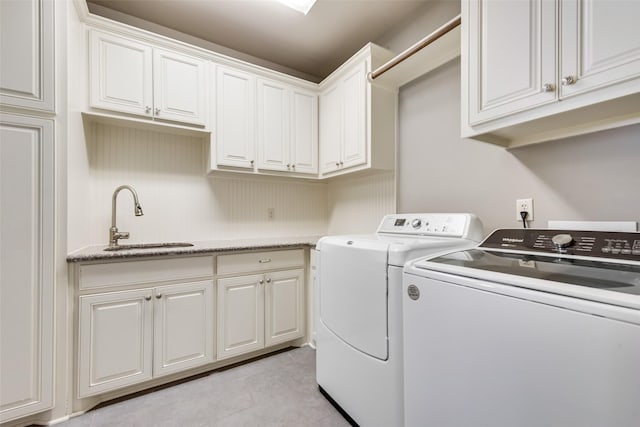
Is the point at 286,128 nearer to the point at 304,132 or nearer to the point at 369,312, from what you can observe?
the point at 304,132

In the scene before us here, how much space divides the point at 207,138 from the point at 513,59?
2.04m

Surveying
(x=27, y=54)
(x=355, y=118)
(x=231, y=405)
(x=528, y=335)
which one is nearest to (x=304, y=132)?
(x=355, y=118)

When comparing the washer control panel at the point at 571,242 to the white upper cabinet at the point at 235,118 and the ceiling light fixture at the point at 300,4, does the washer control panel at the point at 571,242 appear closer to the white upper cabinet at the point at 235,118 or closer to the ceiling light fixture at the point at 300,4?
the white upper cabinet at the point at 235,118

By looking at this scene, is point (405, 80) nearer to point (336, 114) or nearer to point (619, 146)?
point (336, 114)

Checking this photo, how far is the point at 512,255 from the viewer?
Answer: 1170 millimetres

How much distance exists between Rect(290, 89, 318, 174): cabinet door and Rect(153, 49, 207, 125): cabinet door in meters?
0.76

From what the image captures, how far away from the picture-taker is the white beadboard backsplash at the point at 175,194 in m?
2.03

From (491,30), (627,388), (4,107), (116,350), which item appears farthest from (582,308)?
(4,107)

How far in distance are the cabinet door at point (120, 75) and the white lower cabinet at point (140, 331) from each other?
1.04 meters

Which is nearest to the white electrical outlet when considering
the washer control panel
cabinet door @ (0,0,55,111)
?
the washer control panel

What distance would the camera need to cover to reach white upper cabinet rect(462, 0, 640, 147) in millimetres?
917

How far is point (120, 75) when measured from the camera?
182 cm

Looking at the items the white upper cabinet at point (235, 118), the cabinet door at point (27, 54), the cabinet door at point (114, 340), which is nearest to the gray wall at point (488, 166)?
the white upper cabinet at point (235, 118)

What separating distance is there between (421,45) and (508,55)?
0.61m
